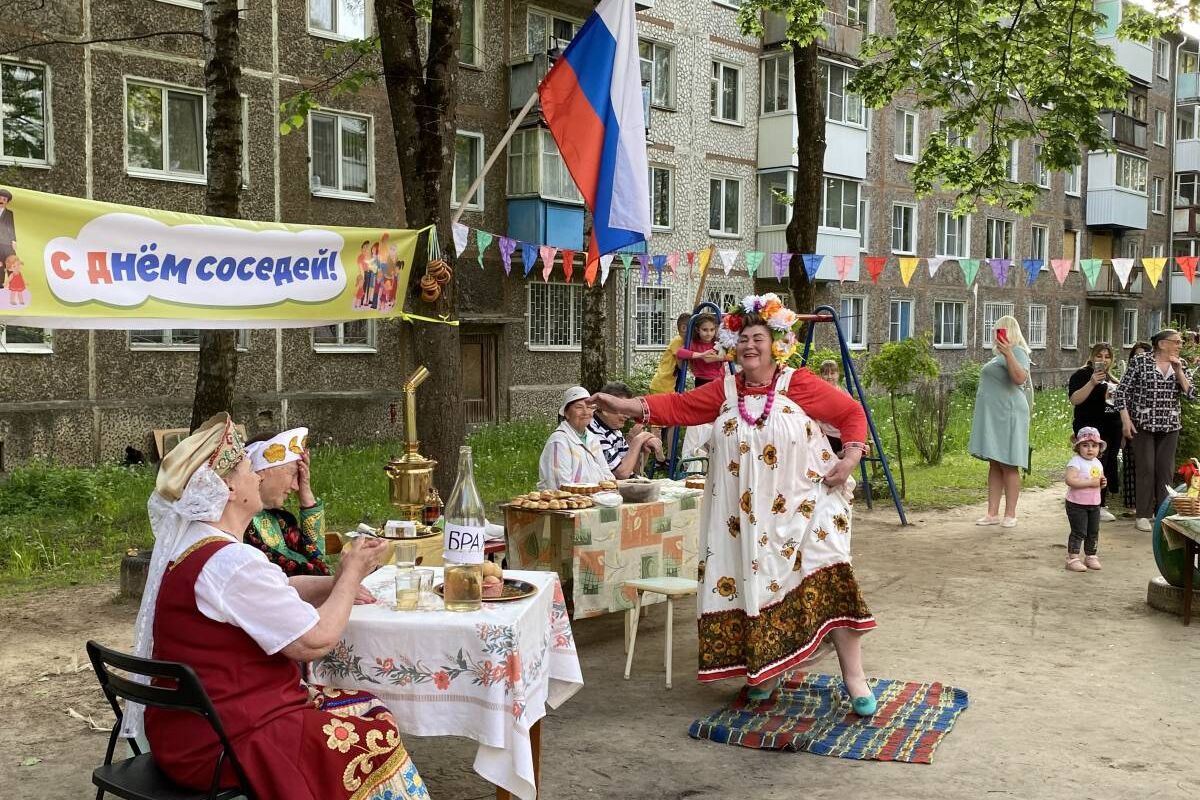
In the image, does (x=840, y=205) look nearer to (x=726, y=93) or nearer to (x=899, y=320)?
(x=726, y=93)

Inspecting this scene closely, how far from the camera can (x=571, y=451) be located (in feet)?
24.1

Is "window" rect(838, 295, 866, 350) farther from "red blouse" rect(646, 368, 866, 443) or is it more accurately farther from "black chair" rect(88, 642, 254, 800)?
"black chair" rect(88, 642, 254, 800)

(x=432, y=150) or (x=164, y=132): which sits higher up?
(x=164, y=132)

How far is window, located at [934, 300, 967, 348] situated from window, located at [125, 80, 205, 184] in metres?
24.3

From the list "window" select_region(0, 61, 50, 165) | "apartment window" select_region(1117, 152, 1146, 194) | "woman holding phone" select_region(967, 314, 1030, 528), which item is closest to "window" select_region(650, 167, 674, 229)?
"window" select_region(0, 61, 50, 165)

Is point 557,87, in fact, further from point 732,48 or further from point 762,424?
point 732,48

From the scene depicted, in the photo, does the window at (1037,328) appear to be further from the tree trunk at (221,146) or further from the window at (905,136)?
the tree trunk at (221,146)

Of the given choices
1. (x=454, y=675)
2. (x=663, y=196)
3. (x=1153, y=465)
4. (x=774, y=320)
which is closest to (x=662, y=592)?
(x=774, y=320)

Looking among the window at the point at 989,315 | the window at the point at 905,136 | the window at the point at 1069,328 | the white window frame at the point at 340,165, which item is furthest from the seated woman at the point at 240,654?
the window at the point at 1069,328

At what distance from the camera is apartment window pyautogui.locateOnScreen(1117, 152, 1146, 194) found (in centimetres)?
4119

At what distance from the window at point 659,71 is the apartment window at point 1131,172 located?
23365 millimetres

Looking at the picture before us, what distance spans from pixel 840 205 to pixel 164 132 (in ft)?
61.4

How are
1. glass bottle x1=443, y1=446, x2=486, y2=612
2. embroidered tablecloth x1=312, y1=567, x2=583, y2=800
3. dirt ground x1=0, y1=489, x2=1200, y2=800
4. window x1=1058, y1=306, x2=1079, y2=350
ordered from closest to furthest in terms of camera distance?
embroidered tablecloth x1=312, y1=567, x2=583, y2=800, glass bottle x1=443, y1=446, x2=486, y2=612, dirt ground x1=0, y1=489, x2=1200, y2=800, window x1=1058, y1=306, x2=1079, y2=350

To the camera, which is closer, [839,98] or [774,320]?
[774,320]
